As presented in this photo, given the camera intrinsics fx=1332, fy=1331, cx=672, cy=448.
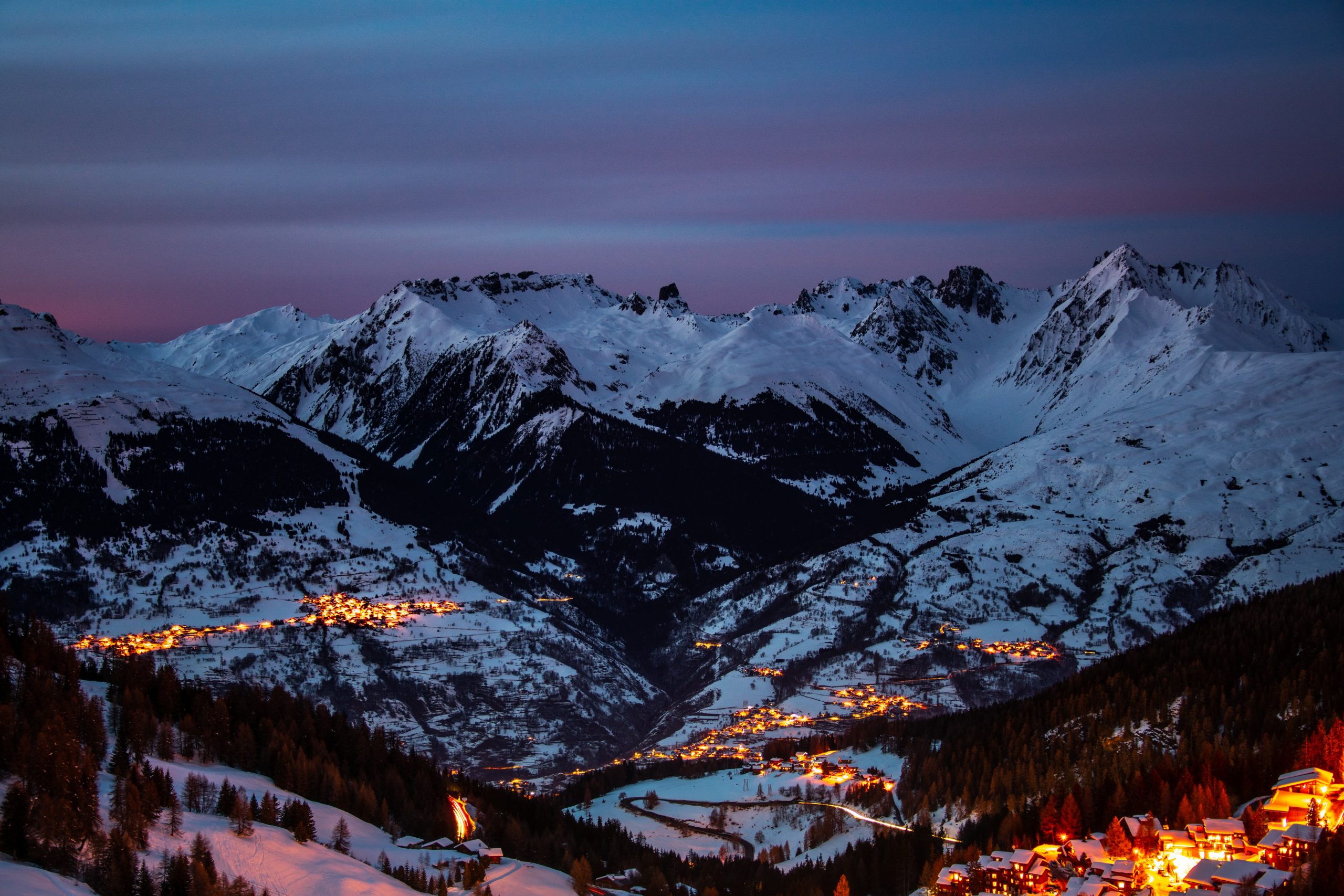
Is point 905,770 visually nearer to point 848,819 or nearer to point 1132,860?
point 848,819

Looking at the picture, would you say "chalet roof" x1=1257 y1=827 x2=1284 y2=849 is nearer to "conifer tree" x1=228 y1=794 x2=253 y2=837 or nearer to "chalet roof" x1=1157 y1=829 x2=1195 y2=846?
"chalet roof" x1=1157 y1=829 x2=1195 y2=846

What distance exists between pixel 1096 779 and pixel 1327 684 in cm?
3250

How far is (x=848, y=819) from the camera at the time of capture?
166 m

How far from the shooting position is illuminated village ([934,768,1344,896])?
102625mm

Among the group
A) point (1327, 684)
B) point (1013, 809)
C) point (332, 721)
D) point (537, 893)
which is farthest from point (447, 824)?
point (1327, 684)

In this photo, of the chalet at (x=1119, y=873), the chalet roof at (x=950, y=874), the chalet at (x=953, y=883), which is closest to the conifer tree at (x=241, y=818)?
the chalet at (x=953, y=883)

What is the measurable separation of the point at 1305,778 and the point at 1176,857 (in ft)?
47.6

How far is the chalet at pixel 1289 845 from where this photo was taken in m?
102

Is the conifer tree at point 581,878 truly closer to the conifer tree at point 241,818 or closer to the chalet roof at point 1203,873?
the conifer tree at point 241,818

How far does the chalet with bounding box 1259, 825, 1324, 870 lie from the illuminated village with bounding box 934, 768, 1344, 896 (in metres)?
0.07

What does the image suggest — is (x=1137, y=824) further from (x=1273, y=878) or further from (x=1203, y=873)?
(x=1273, y=878)

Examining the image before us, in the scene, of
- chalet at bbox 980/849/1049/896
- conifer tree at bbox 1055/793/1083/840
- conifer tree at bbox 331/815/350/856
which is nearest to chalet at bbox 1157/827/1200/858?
chalet at bbox 980/849/1049/896

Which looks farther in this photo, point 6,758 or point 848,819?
point 848,819

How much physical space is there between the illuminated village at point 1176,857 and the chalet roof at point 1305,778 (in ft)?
0.33
